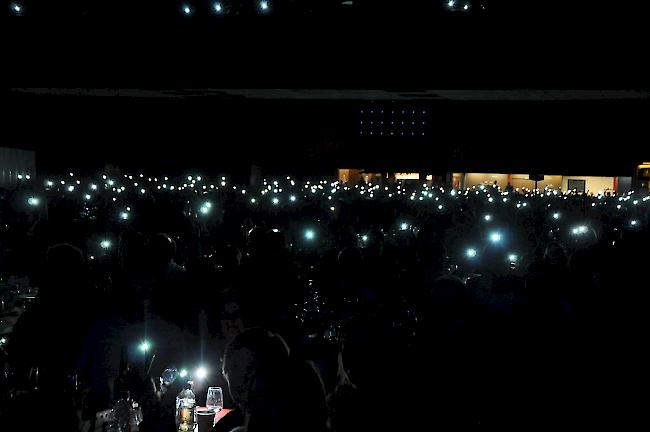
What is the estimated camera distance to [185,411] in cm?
408

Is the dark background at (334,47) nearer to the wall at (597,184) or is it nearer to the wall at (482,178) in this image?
the wall at (597,184)

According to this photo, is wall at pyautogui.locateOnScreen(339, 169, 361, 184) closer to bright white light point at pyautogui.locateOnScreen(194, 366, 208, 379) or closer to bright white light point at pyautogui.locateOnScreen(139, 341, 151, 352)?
bright white light point at pyautogui.locateOnScreen(139, 341, 151, 352)

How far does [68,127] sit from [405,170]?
52.7ft

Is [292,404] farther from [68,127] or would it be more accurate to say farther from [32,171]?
[32,171]

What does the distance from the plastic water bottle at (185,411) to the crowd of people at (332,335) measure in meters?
0.16

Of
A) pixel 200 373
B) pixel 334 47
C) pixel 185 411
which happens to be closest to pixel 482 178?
pixel 334 47

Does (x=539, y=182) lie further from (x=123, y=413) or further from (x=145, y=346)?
(x=123, y=413)

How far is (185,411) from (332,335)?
6.25ft

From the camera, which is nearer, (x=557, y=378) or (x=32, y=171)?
(x=557, y=378)

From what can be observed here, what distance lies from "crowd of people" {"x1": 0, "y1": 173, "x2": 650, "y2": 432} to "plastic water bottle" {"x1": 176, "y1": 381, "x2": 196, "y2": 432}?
156 mm

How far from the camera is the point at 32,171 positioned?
27172mm

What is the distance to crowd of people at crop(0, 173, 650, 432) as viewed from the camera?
364 centimetres

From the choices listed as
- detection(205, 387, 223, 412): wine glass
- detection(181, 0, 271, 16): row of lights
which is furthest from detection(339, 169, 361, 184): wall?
detection(205, 387, 223, 412): wine glass

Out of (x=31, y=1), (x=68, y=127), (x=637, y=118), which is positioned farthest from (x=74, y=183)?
(x=637, y=118)
